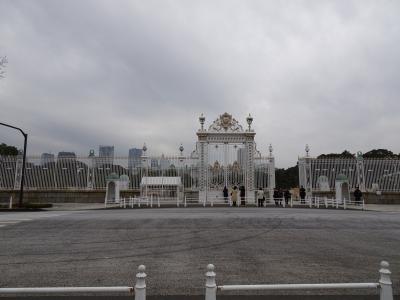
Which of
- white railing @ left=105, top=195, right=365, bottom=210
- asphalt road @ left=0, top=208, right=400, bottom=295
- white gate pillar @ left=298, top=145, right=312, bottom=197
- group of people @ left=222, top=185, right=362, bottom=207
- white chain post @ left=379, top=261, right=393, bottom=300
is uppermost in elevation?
white gate pillar @ left=298, top=145, right=312, bottom=197

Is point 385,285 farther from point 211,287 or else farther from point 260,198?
point 260,198

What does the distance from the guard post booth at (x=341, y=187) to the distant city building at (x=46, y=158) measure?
22.8 metres

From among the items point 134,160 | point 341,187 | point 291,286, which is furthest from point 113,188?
point 291,286

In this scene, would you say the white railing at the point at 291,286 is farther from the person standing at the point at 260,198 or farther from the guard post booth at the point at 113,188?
the guard post booth at the point at 113,188

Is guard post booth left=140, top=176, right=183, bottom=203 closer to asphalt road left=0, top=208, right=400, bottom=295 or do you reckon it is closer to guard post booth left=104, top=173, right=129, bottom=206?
guard post booth left=104, top=173, right=129, bottom=206

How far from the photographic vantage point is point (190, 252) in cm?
959

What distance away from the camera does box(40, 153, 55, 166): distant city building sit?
31881 mm

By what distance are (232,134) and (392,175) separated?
1377 centimetres

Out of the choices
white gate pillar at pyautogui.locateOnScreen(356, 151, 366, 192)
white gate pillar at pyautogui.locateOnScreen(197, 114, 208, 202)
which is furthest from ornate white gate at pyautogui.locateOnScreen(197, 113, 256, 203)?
white gate pillar at pyautogui.locateOnScreen(356, 151, 366, 192)

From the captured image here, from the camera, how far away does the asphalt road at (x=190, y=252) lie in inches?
285

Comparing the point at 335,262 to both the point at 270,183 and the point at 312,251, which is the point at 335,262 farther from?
the point at 270,183

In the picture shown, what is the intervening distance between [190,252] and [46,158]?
2568cm

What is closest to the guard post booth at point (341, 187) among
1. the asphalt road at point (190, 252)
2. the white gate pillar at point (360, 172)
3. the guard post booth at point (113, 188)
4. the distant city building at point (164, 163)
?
the white gate pillar at point (360, 172)

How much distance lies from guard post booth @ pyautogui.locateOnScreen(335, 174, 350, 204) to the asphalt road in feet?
48.5
